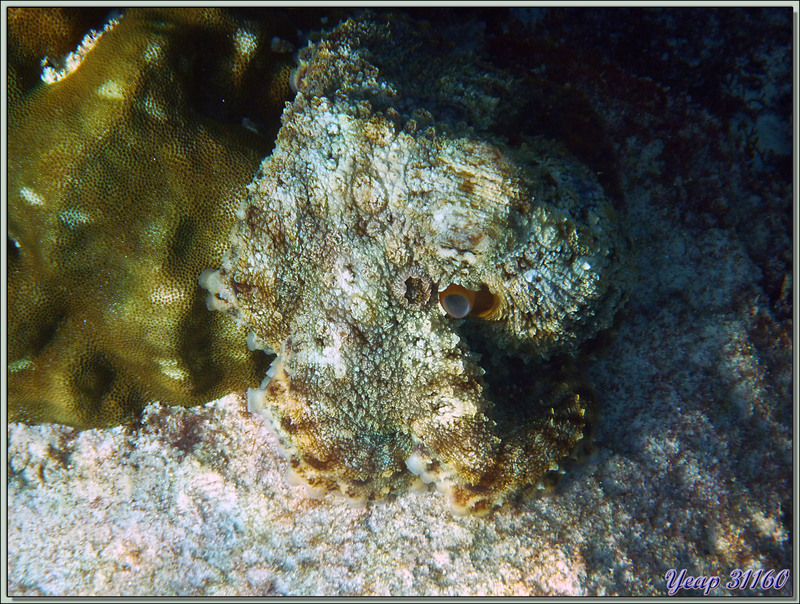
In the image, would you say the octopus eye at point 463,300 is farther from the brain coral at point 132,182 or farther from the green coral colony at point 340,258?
the brain coral at point 132,182

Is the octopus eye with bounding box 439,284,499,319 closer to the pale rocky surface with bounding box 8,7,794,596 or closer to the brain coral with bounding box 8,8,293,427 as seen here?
the pale rocky surface with bounding box 8,7,794,596

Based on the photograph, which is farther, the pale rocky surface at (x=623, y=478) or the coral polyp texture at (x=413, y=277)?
the pale rocky surface at (x=623, y=478)

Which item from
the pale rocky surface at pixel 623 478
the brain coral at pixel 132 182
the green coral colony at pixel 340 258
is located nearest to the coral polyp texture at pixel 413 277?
the green coral colony at pixel 340 258

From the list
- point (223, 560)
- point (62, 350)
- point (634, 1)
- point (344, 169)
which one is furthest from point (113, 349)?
point (634, 1)

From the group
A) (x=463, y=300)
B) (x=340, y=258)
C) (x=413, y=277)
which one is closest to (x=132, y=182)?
(x=340, y=258)

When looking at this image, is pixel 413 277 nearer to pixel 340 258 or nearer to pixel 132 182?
pixel 340 258

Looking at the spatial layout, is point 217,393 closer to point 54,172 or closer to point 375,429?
point 375,429
